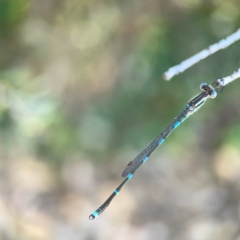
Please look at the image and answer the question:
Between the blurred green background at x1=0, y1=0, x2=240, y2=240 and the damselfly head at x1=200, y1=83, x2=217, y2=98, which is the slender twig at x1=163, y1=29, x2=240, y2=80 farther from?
the blurred green background at x1=0, y1=0, x2=240, y2=240

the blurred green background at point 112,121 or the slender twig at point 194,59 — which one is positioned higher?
the blurred green background at point 112,121

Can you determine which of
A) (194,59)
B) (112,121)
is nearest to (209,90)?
(194,59)

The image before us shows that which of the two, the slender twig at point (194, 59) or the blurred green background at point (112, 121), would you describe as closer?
the slender twig at point (194, 59)

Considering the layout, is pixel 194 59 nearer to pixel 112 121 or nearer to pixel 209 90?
pixel 209 90

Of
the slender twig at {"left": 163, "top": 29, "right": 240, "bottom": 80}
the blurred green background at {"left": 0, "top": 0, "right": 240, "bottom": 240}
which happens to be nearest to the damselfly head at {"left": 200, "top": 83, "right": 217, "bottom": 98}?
the slender twig at {"left": 163, "top": 29, "right": 240, "bottom": 80}

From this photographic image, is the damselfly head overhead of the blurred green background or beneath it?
beneath

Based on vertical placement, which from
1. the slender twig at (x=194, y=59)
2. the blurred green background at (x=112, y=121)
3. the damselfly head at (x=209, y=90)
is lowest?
the damselfly head at (x=209, y=90)

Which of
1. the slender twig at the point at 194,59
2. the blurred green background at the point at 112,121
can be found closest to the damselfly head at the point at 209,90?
the slender twig at the point at 194,59

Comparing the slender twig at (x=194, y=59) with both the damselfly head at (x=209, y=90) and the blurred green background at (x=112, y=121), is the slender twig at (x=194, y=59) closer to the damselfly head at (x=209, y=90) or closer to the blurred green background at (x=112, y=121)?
the damselfly head at (x=209, y=90)
